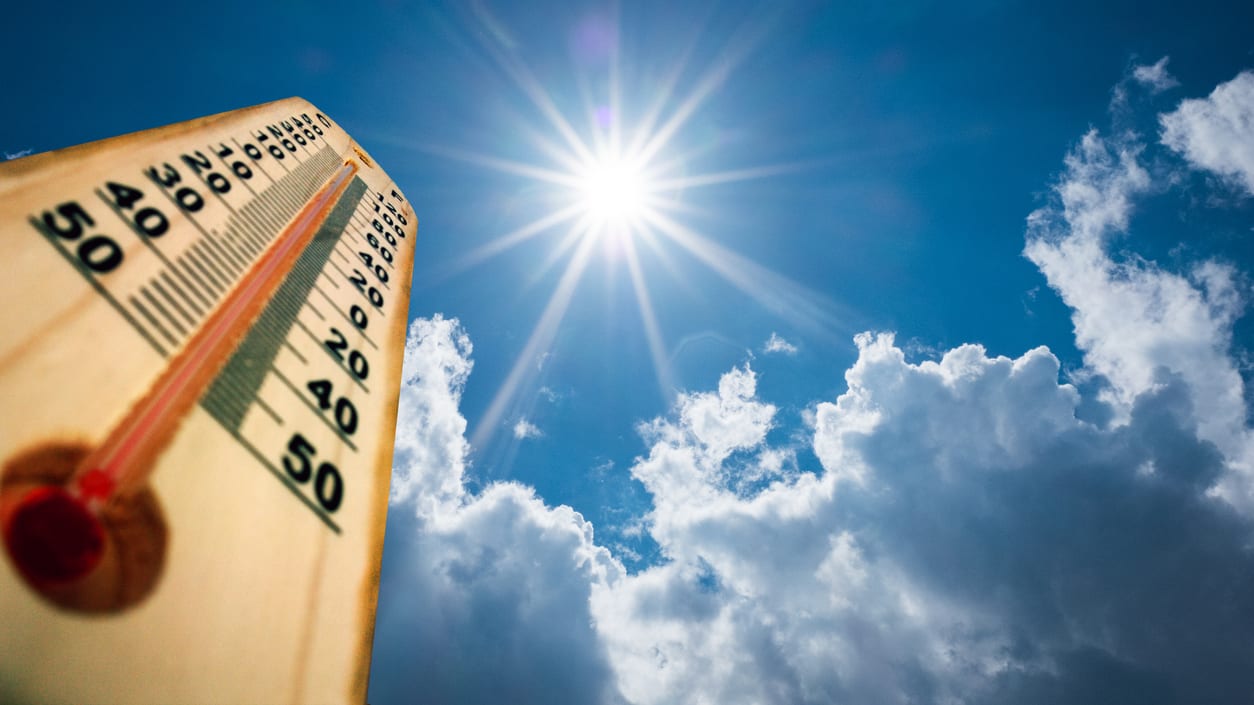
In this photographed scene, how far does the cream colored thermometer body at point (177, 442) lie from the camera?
56.9 inches

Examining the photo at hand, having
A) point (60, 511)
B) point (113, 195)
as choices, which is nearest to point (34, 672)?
point (60, 511)

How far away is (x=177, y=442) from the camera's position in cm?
181

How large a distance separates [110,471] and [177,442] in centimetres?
24

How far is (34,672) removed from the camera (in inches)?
50.1

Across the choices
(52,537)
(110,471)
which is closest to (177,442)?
(110,471)

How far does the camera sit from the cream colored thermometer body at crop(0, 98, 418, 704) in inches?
56.9

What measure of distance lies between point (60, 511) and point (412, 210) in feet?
15.3

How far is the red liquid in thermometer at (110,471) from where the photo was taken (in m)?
1.41

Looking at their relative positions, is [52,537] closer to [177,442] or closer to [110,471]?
[110,471]

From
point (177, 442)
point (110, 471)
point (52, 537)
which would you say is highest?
point (177, 442)

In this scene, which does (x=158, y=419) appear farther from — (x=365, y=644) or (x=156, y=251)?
(x=365, y=644)

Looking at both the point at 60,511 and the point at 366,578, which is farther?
the point at 366,578

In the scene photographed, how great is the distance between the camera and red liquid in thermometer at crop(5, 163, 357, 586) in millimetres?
1409

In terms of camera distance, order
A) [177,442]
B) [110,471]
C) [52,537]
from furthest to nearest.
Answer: [177,442], [110,471], [52,537]
